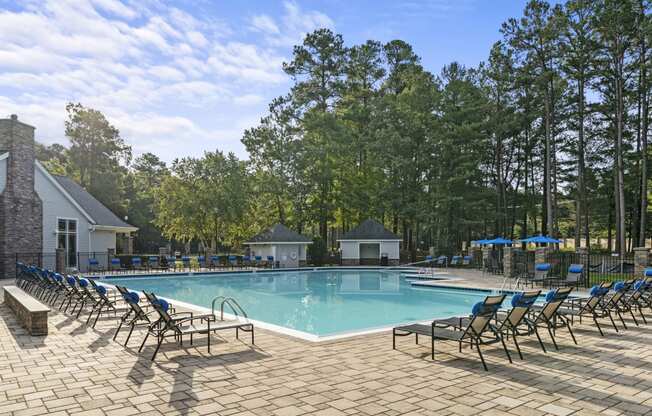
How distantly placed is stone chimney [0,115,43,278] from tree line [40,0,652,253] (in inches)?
450

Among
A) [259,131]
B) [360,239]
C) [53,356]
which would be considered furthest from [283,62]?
[53,356]

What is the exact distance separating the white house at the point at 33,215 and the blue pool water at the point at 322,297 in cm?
389

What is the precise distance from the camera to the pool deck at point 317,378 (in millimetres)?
4238

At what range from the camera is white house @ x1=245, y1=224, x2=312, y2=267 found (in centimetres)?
2916

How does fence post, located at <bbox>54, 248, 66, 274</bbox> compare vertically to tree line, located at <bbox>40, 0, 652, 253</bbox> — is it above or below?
below

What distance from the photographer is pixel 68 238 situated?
75.2 feet

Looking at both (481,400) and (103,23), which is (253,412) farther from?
(103,23)

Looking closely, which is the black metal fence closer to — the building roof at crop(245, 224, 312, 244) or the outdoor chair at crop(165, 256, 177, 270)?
the building roof at crop(245, 224, 312, 244)

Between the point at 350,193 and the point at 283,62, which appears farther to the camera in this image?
the point at 283,62

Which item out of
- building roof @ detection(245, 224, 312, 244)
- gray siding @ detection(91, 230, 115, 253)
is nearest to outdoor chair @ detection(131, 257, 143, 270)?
gray siding @ detection(91, 230, 115, 253)

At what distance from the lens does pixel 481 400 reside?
443 centimetres

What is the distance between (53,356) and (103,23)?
8.65 metres

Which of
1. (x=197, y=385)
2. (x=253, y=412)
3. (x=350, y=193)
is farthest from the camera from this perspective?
(x=350, y=193)

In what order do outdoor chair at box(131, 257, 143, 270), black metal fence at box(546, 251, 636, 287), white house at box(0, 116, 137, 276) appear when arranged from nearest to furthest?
black metal fence at box(546, 251, 636, 287), white house at box(0, 116, 137, 276), outdoor chair at box(131, 257, 143, 270)
